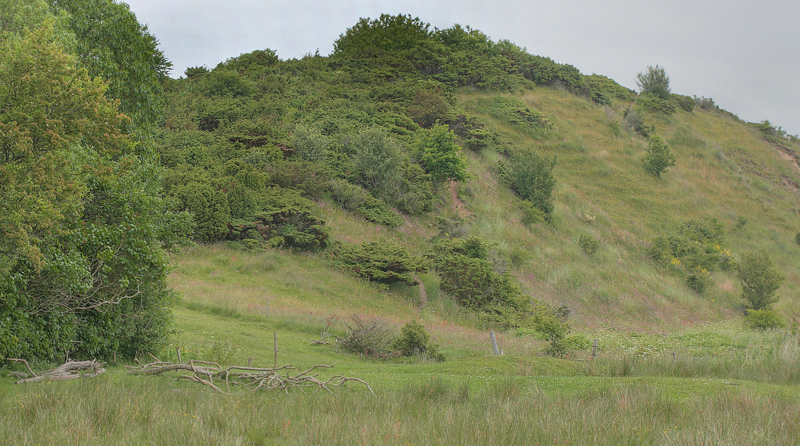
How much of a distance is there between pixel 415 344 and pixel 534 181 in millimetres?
29585

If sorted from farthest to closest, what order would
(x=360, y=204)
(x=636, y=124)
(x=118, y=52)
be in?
(x=636, y=124) → (x=360, y=204) → (x=118, y=52)

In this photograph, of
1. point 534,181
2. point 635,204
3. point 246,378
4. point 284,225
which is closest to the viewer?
point 246,378

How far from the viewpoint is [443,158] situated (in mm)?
36719

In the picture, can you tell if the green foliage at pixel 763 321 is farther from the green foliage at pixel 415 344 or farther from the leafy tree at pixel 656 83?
the leafy tree at pixel 656 83

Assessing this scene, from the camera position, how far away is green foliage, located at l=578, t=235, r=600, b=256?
37.8 metres

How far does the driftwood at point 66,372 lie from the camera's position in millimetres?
7366

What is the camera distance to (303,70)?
180 ft

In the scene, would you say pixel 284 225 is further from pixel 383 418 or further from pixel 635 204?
pixel 635 204

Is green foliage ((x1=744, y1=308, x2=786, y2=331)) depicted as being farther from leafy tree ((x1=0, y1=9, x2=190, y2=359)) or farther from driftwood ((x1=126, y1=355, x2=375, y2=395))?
leafy tree ((x1=0, y1=9, x2=190, y2=359))

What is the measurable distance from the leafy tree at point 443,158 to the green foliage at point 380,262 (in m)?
12.9

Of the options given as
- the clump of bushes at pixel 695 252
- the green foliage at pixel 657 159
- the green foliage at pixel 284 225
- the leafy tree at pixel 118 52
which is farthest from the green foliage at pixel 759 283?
the leafy tree at pixel 118 52

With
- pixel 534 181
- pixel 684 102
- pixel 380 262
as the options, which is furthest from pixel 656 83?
pixel 380 262

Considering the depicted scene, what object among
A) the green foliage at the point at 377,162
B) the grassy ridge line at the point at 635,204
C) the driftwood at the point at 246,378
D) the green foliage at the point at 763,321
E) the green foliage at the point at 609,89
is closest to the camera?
the driftwood at the point at 246,378

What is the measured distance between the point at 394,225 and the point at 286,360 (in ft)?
63.2
